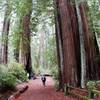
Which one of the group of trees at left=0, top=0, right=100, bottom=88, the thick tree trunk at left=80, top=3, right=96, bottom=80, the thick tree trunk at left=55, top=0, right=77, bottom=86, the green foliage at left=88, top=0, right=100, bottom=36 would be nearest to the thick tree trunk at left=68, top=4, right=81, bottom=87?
the group of trees at left=0, top=0, right=100, bottom=88

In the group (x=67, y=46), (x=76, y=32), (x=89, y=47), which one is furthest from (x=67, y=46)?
(x=89, y=47)

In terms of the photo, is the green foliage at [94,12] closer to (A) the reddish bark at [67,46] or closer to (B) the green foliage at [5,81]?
(A) the reddish bark at [67,46]

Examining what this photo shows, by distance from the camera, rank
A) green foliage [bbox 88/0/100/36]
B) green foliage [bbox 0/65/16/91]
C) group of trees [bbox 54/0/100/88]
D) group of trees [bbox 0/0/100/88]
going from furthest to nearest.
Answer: green foliage [bbox 0/65/16/91] < green foliage [bbox 88/0/100/36] < group of trees [bbox 0/0/100/88] < group of trees [bbox 54/0/100/88]

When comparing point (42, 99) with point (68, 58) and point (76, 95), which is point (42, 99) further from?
point (68, 58)

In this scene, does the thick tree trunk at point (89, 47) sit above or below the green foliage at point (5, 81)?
above

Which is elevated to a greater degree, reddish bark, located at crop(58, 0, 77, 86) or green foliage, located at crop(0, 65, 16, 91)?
reddish bark, located at crop(58, 0, 77, 86)

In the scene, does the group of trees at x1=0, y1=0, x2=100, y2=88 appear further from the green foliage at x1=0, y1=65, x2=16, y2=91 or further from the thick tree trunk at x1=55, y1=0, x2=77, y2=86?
the green foliage at x1=0, y1=65, x2=16, y2=91

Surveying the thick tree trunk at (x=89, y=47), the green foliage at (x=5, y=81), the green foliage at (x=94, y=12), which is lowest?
the green foliage at (x=5, y=81)

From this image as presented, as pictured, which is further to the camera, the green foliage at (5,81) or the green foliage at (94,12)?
the green foliage at (5,81)

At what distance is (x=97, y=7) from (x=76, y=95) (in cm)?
608

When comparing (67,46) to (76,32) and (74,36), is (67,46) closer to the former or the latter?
(74,36)

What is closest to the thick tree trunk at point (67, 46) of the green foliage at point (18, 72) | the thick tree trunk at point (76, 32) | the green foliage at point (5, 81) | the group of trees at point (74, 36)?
the group of trees at point (74, 36)

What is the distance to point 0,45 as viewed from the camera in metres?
26.4

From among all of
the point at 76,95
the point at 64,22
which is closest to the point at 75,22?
the point at 64,22
